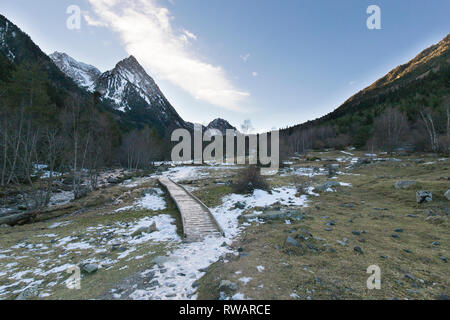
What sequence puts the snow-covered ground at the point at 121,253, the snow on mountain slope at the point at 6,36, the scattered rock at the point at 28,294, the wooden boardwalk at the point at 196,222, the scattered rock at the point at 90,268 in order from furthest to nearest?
1. the snow on mountain slope at the point at 6,36
2. the wooden boardwalk at the point at 196,222
3. the scattered rock at the point at 90,268
4. the snow-covered ground at the point at 121,253
5. the scattered rock at the point at 28,294

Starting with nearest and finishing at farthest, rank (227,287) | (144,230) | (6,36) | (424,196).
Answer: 1. (227,287)
2. (144,230)
3. (424,196)
4. (6,36)

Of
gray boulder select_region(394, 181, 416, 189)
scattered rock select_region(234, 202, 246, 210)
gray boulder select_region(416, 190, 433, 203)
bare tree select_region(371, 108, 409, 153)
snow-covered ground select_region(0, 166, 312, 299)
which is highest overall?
bare tree select_region(371, 108, 409, 153)

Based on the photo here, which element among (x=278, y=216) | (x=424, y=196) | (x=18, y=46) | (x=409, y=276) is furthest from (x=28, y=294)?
(x=18, y=46)

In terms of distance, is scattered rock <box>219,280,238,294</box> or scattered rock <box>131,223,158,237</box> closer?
scattered rock <box>219,280,238,294</box>

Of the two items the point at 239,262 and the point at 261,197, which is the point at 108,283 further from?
the point at 261,197

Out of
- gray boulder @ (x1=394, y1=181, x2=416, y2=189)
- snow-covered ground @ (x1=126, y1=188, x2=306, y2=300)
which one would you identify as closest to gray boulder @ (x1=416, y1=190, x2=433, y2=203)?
gray boulder @ (x1=394, y1=181, x2=416, y2=189)

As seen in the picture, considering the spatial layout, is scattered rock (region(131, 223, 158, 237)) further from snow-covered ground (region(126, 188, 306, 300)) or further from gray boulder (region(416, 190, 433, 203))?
gray boulder (region(416, 190, 433, 203))

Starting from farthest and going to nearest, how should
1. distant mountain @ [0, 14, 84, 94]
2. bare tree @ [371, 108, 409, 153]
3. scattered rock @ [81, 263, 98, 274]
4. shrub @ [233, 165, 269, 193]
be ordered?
distant mountain @ [0, 14, 84, 94], bare tree @ [371, 108, 409, 153], shrub @ [233, 165, 269, 193], scattered rock @ [81, 263, 98, 274]

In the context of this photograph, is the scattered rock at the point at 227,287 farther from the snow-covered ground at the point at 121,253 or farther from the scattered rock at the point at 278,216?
the scattered rock at the point at 278,216

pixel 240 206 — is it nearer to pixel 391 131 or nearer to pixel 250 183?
pixel 250 183

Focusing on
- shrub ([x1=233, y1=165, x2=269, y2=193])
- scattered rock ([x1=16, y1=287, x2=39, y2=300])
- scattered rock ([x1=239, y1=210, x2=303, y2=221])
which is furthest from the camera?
shrub ([x1=233, y1=165, x2=269, y2=193])

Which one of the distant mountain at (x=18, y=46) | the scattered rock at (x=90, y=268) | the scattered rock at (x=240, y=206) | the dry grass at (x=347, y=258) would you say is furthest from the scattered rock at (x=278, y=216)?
the distant mountain at (x=18, y=46)

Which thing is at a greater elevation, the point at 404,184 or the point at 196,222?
the point at 404,184
